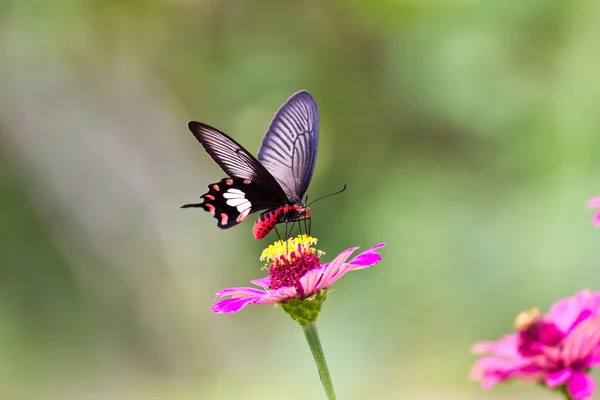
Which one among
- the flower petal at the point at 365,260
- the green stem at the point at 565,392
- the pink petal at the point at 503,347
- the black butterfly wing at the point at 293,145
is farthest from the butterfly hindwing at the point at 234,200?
the green stem at the point at 565,392

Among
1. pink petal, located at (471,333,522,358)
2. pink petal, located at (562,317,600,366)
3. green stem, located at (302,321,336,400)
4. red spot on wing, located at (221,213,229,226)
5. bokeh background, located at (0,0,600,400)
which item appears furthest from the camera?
bokeh background, located at (0,0,600,400)

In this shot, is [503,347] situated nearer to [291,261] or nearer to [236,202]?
[291,261]

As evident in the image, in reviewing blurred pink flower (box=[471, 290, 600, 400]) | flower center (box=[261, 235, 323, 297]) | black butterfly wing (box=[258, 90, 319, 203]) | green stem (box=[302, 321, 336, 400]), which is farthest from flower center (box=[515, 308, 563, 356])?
black butterfly wing (box=[258, 90, 319, 203])

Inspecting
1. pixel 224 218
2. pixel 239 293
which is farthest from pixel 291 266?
pixel 224 218

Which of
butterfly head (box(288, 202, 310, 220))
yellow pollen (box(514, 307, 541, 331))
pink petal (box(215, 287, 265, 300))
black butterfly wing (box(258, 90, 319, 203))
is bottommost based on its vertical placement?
yellow pollen (box(514, 307, 541, 331))

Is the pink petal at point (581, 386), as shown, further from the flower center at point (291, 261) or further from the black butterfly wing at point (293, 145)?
the black butterfly wing at point (293, 145)

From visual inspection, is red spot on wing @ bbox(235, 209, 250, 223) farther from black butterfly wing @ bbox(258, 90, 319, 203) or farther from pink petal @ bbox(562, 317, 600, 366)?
pink petal @ bbox(562, 317, 600, 366)

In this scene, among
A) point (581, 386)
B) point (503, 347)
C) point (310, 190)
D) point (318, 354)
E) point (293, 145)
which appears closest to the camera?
point (581, 386)

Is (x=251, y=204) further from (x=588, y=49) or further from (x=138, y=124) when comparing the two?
(x=138, y=124)
